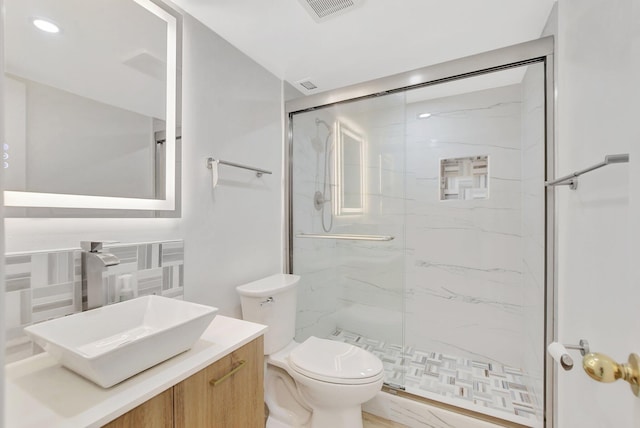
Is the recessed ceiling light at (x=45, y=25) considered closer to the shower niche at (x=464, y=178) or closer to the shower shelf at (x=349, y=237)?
the shower shelf at (x=349, y=237)

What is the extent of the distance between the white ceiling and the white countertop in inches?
64.6

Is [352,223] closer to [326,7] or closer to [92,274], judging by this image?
[326,7]

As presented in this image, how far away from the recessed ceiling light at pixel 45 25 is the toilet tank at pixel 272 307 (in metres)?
Result: 1.38

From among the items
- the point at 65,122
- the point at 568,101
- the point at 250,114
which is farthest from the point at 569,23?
the point at 65,122

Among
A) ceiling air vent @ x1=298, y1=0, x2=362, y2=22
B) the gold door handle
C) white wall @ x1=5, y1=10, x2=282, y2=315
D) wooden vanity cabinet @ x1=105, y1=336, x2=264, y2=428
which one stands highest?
ceiling air vent @ x1=298, y1=0, x2=362, y2=22

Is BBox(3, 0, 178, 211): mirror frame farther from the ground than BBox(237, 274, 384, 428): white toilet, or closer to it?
farther from the ground

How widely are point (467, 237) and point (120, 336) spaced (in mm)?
2474

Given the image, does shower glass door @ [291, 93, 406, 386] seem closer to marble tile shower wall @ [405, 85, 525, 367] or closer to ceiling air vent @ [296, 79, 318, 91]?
ceiling air vent @ [296, 79, 318, 91]

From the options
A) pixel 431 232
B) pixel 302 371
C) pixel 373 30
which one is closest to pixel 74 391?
pixel 302 371

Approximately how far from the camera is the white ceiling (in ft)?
4.75

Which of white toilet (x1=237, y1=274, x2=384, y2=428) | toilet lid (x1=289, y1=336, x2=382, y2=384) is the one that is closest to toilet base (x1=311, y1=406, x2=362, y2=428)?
white toilet (x1=237, y1=274, x2=384, y2=428)

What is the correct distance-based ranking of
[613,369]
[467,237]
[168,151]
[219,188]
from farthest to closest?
[467,237] → [219,188] → [168,151] → [613,369]

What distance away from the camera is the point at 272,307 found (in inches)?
67.7

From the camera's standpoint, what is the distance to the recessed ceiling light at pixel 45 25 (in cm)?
99
